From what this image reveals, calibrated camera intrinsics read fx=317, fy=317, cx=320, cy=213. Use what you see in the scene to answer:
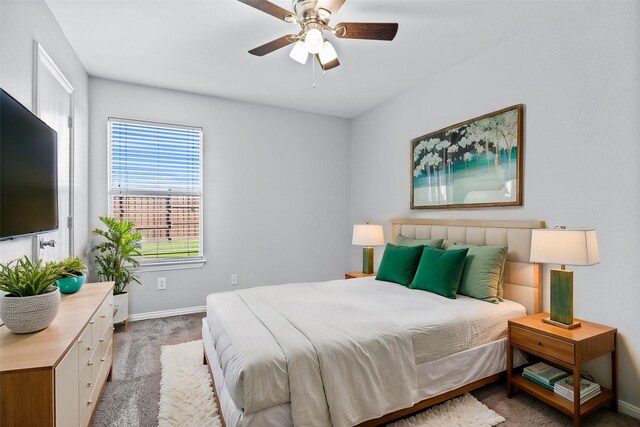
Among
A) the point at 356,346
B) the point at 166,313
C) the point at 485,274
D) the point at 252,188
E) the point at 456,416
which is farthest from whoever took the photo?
the point at 252,188

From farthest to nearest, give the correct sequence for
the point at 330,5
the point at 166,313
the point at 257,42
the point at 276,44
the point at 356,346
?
the point at 166,313, the point at 257,42, the point at 276,44, the point at 330,5, the point at 356,346

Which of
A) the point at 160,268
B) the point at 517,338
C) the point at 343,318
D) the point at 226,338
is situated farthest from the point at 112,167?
the point at 517,338

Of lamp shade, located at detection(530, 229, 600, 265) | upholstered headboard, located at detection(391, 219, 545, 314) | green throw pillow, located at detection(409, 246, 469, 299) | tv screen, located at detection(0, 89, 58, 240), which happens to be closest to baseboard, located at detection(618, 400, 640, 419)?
upholstered headboard, located at detection(391, 219, 545, 314)

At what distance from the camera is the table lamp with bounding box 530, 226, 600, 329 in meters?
1.92

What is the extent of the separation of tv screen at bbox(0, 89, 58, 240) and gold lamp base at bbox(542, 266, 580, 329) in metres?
3.11

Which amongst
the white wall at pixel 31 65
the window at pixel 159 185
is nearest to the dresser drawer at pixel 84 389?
the white wall at pixel 31 65

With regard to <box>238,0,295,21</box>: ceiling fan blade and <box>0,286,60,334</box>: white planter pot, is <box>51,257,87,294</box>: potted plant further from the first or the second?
Result: <box>238,0,295,21</box>: ceiling fan blade

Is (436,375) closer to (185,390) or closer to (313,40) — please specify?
(185,390)

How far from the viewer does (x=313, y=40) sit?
195 cm

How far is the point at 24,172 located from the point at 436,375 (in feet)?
8.62

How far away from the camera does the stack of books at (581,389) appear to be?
6.35 feet

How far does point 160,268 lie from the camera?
383 cm

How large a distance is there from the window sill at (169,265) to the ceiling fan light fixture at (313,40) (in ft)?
9.69

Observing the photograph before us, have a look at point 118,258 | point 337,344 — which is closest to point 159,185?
point 118,258
